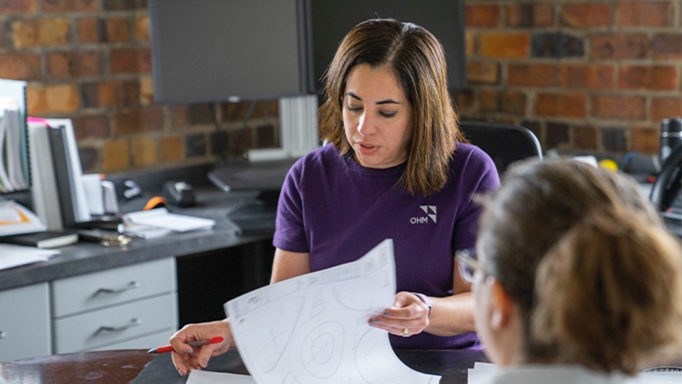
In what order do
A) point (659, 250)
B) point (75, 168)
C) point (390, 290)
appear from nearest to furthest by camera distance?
point (659, 250), point (390, 290), point (75, 168)

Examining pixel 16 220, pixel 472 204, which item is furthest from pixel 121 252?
pixel 472 204

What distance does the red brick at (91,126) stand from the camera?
272cm

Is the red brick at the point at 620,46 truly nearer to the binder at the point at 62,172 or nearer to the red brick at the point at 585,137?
the red brick at the point at 585,137

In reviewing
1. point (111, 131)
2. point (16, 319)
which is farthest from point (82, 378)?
point (111, 131)

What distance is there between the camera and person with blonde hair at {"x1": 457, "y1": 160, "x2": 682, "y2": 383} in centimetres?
72

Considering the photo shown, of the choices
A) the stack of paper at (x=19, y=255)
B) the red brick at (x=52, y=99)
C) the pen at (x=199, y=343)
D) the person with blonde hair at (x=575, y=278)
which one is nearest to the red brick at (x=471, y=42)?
the red brick at (x=52, y=99)

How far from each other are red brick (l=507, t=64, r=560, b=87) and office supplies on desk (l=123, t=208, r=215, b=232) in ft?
4.37

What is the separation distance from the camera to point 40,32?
2.59m

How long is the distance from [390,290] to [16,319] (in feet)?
3.73

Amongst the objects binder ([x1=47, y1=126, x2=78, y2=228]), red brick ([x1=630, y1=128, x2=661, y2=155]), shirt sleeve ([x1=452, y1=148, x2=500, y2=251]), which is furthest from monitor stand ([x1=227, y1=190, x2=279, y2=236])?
red brick ([x1=630, y1=128, x2=661, y2=155])

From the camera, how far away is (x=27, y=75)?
2.57 metres

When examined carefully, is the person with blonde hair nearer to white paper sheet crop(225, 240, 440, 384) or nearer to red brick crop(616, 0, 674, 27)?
white paper sheet crop(225, 240, 440, 384)

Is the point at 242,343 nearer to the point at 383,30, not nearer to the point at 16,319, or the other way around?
the point at 383,30

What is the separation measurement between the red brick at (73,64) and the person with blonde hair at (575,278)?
212 cm
